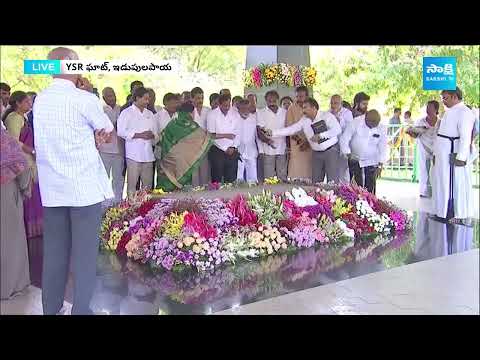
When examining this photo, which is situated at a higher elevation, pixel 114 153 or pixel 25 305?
pixel 114 153

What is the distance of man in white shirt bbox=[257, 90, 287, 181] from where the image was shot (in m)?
9.28

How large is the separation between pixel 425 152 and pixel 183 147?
470cm

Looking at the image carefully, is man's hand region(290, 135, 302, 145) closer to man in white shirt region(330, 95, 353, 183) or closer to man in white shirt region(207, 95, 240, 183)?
man in white shirt region(330, 95, 353, 183)

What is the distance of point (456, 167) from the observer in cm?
829

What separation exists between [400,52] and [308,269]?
491 inches

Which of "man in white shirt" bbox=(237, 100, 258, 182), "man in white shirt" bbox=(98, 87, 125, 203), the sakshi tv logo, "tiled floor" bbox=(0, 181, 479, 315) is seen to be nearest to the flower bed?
"tiled floor" bbox=(0, 181, 479, 315)

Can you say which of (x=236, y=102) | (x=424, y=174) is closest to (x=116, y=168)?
(x=236, y=102)

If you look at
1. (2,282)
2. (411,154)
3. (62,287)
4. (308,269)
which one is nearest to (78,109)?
(62,287)

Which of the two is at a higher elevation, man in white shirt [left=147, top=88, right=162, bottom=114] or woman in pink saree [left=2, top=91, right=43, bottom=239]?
man in white shirt [left=147, top=88, right=162, bottom=114]

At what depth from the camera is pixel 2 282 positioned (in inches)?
191

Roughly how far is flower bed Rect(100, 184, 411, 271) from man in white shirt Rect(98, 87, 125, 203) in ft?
5.51

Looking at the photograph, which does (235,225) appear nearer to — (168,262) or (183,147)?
(168,262)

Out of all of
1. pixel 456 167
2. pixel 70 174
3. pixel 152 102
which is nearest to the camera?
pixel 70 174

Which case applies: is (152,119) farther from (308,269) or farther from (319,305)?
(319,305)
